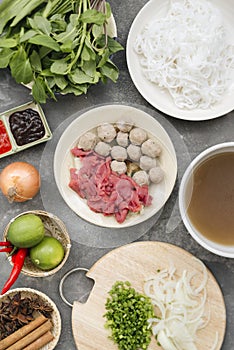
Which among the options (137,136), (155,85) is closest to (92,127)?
(137,136)

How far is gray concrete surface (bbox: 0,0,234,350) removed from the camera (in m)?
2.12

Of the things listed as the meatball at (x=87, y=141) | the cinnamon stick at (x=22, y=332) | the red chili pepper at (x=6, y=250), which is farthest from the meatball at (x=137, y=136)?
the cinnamon stick at (x=22, y=332)

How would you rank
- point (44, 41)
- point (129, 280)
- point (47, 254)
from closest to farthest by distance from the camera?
point (44, 41)
point (47, 254)
point (129, 280)

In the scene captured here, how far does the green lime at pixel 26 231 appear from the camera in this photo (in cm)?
194

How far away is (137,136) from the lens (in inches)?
79.5

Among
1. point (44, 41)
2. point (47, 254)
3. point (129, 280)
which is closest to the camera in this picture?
point (44, 41)

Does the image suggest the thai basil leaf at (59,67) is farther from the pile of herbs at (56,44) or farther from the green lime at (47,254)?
the green lime at (47,254)

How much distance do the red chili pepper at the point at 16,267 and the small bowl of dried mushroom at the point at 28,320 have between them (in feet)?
0.24

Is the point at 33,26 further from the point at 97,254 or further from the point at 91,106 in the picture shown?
the point at 97,254

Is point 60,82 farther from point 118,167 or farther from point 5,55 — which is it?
point 118,167

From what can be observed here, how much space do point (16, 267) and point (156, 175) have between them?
0.58m

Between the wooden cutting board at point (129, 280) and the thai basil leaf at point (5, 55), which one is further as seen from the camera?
the wooden cutting board at point (129, 280)

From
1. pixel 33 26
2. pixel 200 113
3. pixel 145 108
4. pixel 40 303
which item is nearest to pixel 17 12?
pixel 33 26

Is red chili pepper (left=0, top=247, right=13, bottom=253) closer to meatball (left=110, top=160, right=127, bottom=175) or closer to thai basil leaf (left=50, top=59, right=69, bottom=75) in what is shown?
meatball (left=110, top=160, right=127, bottom=175)
